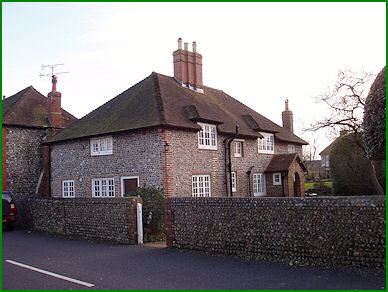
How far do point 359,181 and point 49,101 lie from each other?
22344 millimetres

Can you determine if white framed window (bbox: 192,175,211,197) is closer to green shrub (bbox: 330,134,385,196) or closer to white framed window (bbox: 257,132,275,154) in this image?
white framed window (bbox: 257,132,275,154)

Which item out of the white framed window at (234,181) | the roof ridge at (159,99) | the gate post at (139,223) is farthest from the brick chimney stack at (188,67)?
the gate post at (139,223)

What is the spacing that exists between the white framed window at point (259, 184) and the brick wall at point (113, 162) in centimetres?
900

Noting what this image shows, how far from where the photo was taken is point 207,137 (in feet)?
70.4

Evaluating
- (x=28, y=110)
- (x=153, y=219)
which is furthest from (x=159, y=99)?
(x=28, y=110)

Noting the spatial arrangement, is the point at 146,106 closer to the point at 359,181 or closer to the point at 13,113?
the point at 13,113

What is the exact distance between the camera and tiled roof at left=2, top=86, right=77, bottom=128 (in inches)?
942

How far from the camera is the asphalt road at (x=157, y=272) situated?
25.1ft

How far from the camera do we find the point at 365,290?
693 cm

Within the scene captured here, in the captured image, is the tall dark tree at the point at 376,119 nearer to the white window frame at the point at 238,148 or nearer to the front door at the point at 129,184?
the front door at the point at 129,184

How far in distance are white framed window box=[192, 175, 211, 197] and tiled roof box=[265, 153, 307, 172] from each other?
6550 mm

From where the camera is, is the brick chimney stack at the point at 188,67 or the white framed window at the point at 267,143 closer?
the brick chimney stack at the point at 188,67

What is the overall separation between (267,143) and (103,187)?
12169 mm

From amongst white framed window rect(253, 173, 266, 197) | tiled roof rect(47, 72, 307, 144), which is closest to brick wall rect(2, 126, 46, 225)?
tiled roof rect(47, 72, 307, 144)
